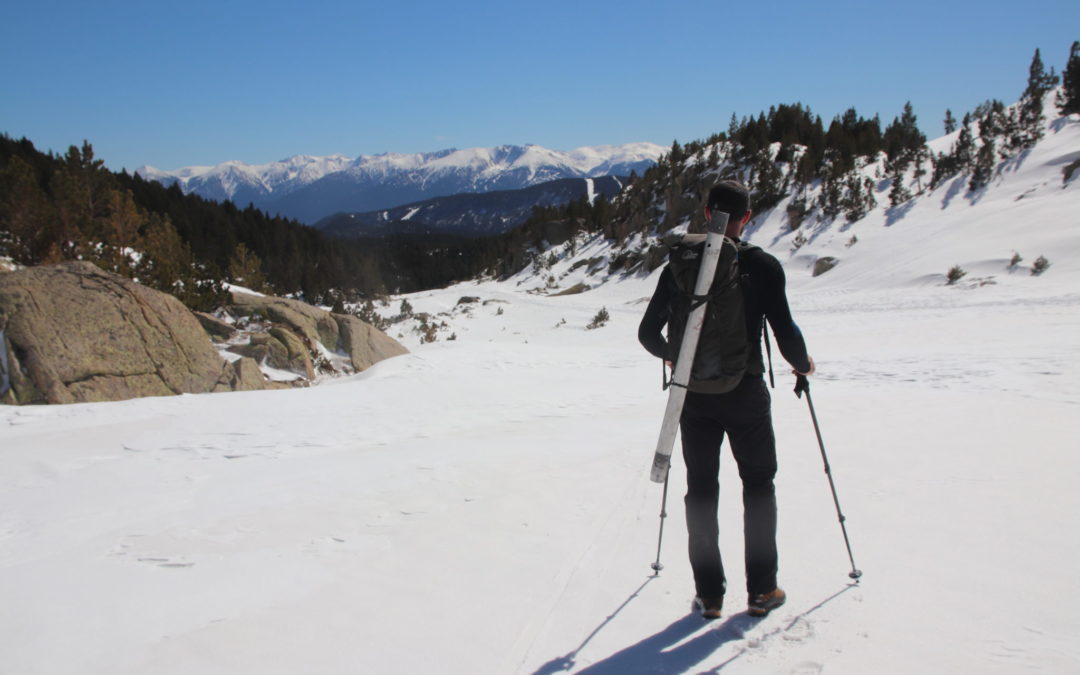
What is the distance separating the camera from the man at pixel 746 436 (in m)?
2.55

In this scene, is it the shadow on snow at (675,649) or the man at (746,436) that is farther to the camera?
the man at (746,436)

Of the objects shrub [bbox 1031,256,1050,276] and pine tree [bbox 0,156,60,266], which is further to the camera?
pine tree [bbox 0,156,60,266]

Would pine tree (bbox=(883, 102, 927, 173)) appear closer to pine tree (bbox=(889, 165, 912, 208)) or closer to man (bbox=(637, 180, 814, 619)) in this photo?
pine tree (bbox=(889, 165, 912, 208))

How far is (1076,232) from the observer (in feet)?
61.0

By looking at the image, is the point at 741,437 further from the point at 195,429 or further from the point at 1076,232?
the point at 1076,232

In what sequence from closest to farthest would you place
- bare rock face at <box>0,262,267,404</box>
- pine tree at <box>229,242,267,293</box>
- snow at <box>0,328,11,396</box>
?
snow at <box>0,328,11,396</box>, bare rock face at <box>0,262,267,404</box>, pine tree at <box>229,242,267,293</box>

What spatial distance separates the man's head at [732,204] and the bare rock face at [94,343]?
8957 mm

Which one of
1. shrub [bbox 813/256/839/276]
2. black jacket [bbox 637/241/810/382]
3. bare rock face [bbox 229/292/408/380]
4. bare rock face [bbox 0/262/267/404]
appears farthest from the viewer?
shrub [bbox 813/256/839/276]

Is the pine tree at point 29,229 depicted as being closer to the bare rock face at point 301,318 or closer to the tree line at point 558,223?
the tree line at point 558,223

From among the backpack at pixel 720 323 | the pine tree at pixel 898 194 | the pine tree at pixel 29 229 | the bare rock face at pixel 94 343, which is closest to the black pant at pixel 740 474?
the backpack at pixel 720 323

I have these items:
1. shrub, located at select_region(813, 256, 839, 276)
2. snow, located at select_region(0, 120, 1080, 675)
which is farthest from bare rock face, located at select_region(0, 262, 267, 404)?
shrub, located at select_region(813, 256, 839, 276)

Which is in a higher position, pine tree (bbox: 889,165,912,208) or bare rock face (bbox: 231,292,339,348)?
pine tree (bbox: 889,165,912,208)

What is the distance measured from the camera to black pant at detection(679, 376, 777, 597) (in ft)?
8.38

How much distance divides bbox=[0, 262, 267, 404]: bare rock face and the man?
874cm
